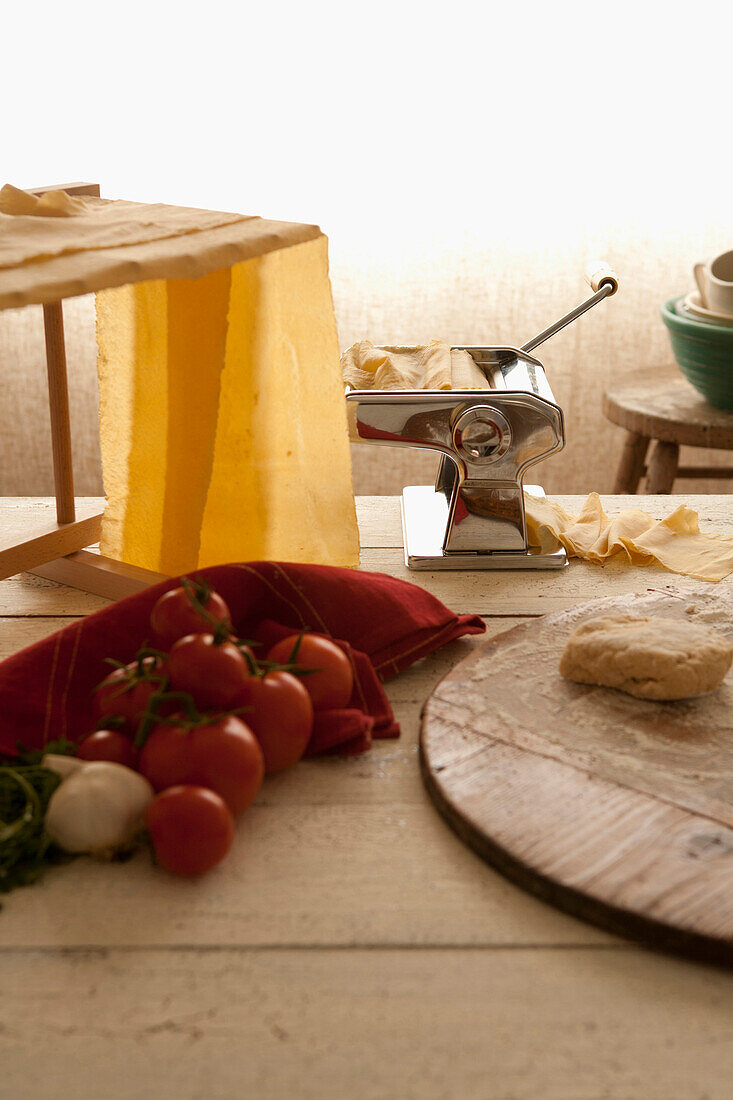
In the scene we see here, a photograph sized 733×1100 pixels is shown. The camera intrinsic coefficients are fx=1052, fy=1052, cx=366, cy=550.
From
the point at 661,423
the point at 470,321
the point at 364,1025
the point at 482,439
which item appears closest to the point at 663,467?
the point at 661,423

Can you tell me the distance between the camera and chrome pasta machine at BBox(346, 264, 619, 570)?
46.4 inches

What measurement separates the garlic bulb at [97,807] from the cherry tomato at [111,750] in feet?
0.08

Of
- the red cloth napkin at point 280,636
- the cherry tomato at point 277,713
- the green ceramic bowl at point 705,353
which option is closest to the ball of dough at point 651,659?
the red cloth napkin at point 280,636

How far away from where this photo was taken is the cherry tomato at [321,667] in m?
0.83

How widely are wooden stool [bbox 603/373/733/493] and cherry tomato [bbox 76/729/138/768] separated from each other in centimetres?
149

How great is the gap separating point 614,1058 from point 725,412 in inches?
64.8

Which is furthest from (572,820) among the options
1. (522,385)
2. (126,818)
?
(522,385)

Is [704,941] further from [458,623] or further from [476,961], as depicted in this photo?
[458,623]

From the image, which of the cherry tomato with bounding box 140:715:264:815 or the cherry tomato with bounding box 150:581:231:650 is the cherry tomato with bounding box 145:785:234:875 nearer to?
the cherry tomato with bounding box 140:715:264:815

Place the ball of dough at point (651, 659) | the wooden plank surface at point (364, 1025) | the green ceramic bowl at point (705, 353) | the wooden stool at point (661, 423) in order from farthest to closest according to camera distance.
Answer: the wooden stool at point (661, 423)
the green ceramic bowl at point (705, 353)
the ball of dough at point (651, 659)
the wooden plank surface at point (364, 1025)

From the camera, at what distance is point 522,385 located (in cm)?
124

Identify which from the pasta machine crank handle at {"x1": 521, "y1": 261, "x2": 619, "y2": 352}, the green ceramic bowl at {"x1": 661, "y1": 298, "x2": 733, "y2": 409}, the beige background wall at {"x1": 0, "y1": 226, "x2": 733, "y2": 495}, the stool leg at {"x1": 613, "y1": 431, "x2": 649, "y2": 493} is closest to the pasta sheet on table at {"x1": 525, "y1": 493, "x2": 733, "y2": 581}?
the pasta machine crank handle at {"x1": 521, "y1": 261, "x2": 619, "y2": 352}

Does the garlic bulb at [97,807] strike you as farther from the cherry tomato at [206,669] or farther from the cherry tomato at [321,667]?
the cherry tomato at [321,667]

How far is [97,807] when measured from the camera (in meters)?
0.69
